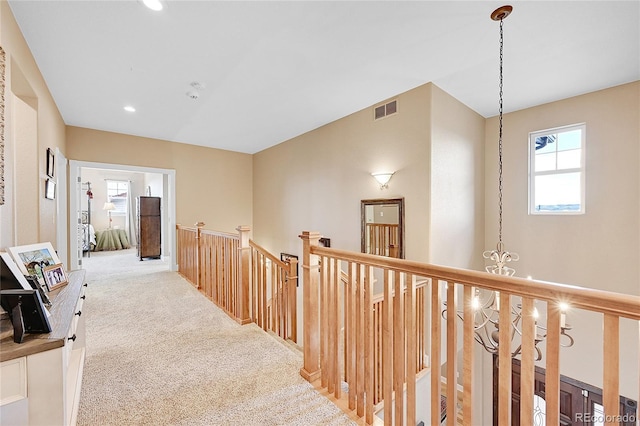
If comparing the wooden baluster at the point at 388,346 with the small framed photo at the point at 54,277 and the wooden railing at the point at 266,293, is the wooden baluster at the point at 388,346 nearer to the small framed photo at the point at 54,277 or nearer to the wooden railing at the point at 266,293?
the wooden railing at the point at 266,293

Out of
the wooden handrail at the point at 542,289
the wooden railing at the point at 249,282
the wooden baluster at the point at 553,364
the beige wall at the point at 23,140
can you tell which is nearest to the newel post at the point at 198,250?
the wooden railing at the point at 249,282

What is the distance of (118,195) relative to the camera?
886 cm

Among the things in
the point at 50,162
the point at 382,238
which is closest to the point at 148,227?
the point at 50,162

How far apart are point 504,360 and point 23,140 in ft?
13.3

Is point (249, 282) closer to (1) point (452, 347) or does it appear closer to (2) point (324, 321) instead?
(2) point (324, 321)

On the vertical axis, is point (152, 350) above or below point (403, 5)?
below

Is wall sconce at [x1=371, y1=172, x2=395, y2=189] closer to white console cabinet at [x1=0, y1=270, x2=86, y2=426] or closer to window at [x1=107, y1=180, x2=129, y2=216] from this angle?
white console cabinet at [x1=0, y1=270, x2=86, y2=426]

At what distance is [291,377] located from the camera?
200 cm

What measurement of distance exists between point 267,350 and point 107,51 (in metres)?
3.12

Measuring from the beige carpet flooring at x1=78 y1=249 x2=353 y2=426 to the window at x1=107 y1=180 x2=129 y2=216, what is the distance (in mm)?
6530

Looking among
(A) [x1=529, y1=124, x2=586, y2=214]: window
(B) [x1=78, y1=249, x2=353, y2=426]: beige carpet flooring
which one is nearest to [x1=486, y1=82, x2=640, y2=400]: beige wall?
(A) [x1=529, y1=124, x2=586, y2=214]: window

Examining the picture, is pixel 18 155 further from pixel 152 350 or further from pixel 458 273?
pixel 458 273

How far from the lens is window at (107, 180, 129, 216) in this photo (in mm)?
8711

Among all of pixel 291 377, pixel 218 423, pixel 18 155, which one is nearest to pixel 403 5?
pixel 291 377
